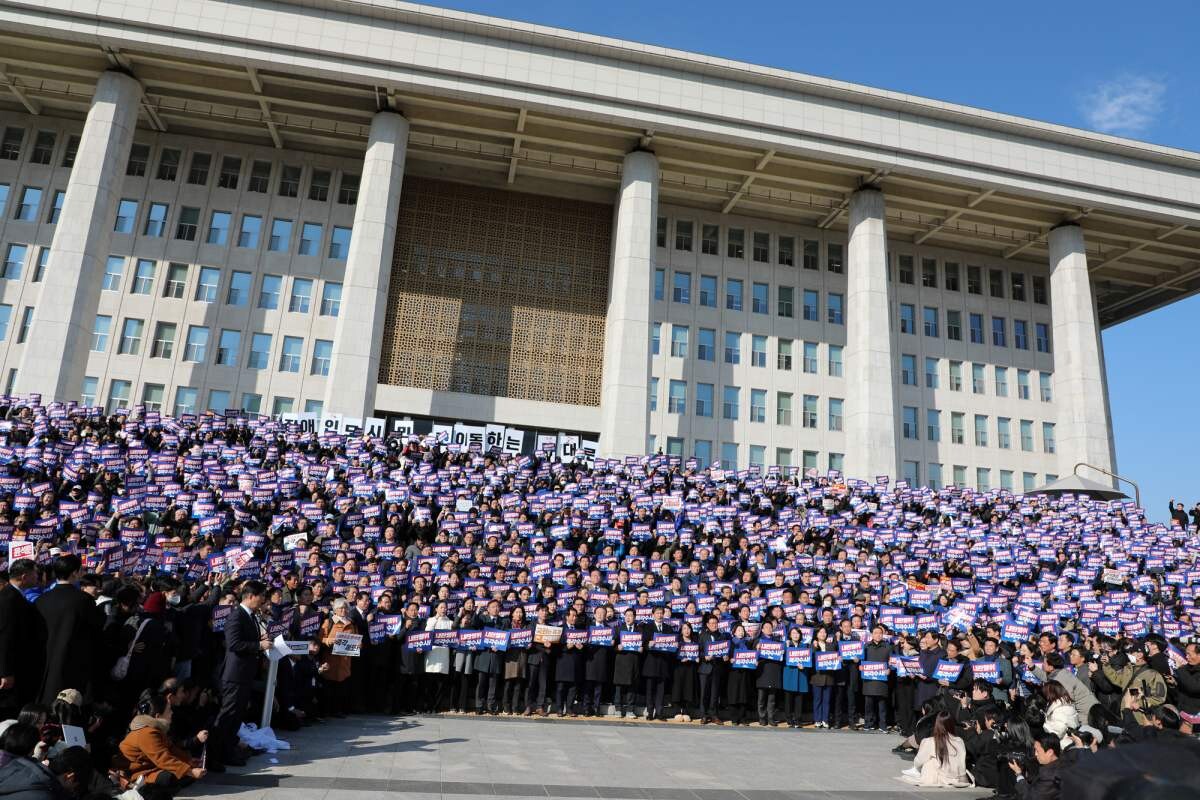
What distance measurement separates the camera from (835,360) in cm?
4575

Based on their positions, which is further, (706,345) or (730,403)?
(706,345)

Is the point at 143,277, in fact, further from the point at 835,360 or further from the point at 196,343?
the point at 835,360

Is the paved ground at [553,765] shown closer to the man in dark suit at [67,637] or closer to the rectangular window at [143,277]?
the man in dark suit at [67,637]

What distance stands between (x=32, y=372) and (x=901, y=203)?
38.8 metres

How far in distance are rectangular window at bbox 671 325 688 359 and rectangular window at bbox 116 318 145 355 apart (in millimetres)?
24421

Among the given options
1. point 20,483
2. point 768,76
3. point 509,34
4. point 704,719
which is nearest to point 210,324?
point 509,34

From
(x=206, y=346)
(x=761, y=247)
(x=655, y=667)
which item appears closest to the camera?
(x=655, y=667)

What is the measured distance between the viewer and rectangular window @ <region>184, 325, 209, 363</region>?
130ft

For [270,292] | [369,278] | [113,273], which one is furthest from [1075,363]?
[113,273]

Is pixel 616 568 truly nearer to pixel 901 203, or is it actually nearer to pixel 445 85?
pixel 445 85

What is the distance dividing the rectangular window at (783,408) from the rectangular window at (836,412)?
2.34 meters

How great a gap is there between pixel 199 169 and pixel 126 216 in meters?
3.92

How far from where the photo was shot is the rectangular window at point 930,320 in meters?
47.1

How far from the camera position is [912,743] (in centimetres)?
1155
